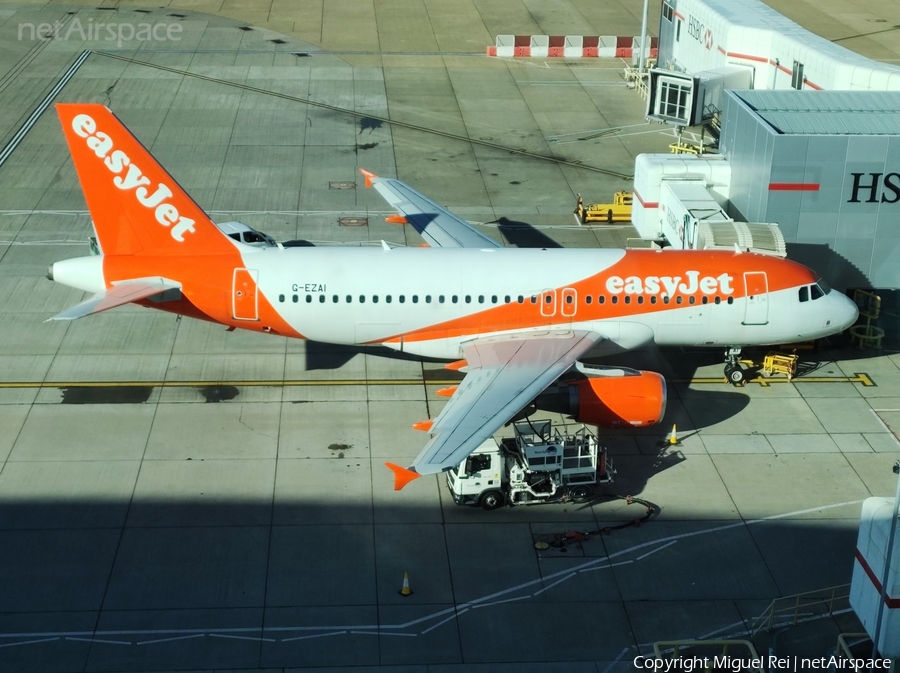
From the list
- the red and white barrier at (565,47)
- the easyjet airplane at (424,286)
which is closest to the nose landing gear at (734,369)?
the easyjet airplane at (424,286)

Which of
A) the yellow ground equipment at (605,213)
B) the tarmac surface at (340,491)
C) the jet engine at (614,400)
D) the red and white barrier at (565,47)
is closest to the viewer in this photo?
the tarmac surface at (340,491)

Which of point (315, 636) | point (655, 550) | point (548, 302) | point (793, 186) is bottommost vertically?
point (655, 550)

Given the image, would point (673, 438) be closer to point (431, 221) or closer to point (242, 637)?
point (431, 221)

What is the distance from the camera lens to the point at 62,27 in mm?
79938

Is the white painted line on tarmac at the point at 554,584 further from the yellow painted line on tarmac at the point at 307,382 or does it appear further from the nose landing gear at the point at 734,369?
the nose landing gear at the point at 734,369

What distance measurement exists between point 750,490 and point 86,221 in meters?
32.4

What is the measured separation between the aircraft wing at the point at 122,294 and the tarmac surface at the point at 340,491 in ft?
11.7

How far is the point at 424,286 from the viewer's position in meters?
35.2

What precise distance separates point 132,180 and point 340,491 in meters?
12.1

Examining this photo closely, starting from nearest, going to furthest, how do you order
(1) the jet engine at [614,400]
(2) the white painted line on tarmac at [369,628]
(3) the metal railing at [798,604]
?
1. (2) the white painted line on tarmac at [369,628]
2. (3) the metal railing at [798,604]
3. (1) the jet engine at [614,400]

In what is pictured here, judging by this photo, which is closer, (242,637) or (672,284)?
(242,637)

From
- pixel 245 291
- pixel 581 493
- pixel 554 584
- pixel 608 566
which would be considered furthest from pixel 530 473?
pixel 245 291

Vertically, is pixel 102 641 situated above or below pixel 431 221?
below

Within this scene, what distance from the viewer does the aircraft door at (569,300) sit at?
35.2 metres
